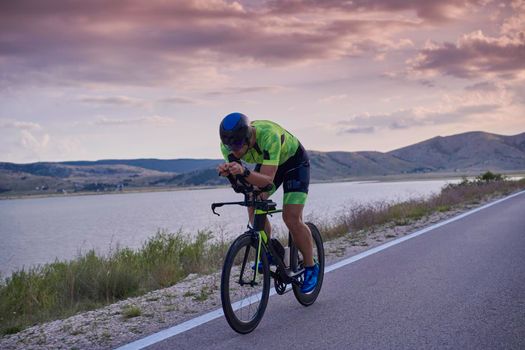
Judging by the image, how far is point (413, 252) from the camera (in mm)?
9383

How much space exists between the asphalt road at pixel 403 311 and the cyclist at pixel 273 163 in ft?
2.00

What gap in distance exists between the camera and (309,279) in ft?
18.8

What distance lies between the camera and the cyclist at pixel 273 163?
457 centimetres

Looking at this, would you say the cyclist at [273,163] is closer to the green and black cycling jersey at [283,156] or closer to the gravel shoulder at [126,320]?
the green and black cycling jersey at [283,156]

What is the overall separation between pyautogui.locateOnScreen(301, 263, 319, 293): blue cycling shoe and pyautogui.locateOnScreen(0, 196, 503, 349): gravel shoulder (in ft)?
3.30

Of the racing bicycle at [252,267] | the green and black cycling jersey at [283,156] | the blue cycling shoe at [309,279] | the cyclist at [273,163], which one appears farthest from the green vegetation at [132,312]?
the green and black cycling jersey at [283,156]

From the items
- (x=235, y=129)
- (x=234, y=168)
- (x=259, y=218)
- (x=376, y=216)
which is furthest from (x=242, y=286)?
(x=376, y=216)

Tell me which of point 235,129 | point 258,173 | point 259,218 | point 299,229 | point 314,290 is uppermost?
point 235,129

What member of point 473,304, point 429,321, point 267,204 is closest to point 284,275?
point 267,204

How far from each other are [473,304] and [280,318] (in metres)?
1.96

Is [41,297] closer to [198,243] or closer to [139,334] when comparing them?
[139,334]

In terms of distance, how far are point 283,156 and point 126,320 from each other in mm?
2284

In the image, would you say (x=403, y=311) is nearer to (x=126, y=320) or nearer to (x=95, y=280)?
(x=126, y=320)

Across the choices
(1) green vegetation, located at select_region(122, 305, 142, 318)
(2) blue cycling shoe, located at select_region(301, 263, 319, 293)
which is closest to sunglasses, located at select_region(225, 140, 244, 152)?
(2) blue cycling shoe, located at select_region(301, 263, 319, 293)
